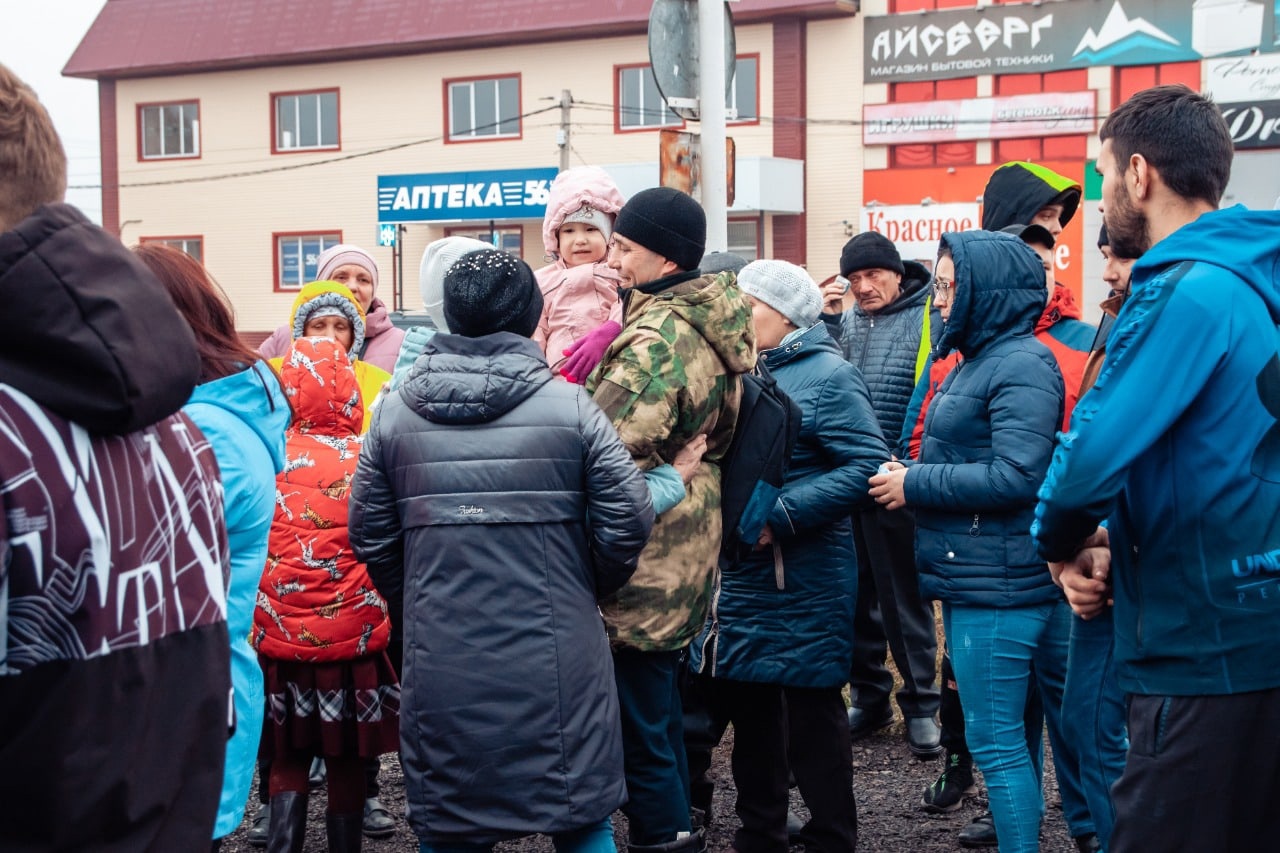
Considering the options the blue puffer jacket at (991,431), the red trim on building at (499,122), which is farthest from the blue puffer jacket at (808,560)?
the red trim on building at (499,122)

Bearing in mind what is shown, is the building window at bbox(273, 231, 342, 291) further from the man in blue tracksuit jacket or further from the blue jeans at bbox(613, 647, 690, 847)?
the man in blue tracksuit jacket

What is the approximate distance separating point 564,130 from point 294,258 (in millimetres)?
8530

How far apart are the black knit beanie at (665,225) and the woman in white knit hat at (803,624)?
0.76 meters

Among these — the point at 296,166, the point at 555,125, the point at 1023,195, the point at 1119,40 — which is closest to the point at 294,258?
the point at 296,166

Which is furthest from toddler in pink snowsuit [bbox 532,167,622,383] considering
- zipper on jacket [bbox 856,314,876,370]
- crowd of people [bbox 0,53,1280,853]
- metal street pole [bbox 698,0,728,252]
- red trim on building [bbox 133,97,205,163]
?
red trim on building [bbox 133,97,205,163]

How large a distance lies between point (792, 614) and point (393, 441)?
1.63 metres

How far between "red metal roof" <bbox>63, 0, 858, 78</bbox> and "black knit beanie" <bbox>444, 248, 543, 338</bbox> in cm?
2637

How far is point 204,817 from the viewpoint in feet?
6.35

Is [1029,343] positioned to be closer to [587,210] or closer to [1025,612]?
[1025,612]

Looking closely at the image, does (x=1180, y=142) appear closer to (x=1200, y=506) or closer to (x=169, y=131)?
(x=1200, y=506)

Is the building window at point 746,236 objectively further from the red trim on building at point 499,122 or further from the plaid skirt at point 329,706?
the plaid skirt at point 329,706

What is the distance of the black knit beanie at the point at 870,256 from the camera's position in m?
6.62

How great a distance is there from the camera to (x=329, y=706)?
168 inches

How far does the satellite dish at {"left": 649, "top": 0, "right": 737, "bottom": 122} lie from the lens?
23.5 ft
